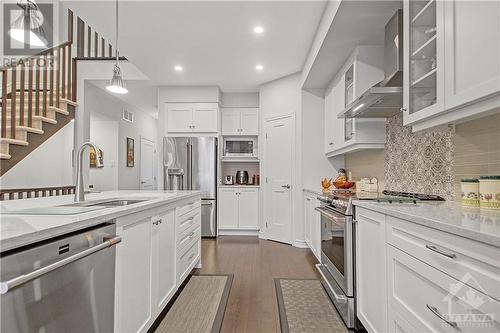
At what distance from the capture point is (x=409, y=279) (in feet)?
4.20

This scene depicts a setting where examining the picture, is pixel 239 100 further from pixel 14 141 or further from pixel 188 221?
pixel 14 141

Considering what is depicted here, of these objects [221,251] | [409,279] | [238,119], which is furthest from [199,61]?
[409,279]

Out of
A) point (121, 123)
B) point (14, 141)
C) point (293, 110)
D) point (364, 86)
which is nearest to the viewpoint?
point (364, 86)

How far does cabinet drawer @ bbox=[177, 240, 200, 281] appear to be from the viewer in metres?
2.46

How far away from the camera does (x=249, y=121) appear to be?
216 inches

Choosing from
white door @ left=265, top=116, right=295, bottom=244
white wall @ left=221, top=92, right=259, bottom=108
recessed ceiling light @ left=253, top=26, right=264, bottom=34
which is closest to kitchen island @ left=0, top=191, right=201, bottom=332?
recessed ceiling light @ left=253, top=26, right=264, bottom=34

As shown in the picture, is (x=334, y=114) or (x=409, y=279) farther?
(x=334, y=114)

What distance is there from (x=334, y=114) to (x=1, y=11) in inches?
162

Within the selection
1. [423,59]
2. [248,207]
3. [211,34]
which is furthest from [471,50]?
[248,207]

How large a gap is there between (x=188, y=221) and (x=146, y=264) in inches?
40.5

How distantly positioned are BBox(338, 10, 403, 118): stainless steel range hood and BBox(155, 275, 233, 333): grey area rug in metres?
2.03

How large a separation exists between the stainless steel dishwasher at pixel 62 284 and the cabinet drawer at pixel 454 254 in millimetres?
1351

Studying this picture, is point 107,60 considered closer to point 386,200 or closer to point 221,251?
point 221,251

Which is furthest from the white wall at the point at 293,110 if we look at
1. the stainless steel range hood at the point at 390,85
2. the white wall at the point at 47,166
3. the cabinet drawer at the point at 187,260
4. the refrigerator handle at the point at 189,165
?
the white wall at the point at 47,166
